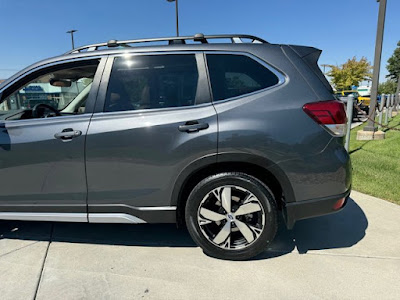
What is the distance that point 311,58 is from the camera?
2832 mm

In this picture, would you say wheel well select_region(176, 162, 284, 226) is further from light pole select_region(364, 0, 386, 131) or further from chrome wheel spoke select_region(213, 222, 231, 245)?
light pole select_region(364, 0, 386, 131)

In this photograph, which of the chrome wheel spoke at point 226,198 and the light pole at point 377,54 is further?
the light pole at point 377,54

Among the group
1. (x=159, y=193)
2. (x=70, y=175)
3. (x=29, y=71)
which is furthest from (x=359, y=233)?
(x=29, y=71)

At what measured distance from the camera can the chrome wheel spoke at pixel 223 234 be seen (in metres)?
2.73

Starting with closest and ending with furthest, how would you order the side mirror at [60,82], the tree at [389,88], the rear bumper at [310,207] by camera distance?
the rear bumper at [310,207], the side mirror at [60,82], the tree at [389,88]

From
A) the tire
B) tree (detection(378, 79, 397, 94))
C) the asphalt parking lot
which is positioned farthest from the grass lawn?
tree (detection(378, 79, 397, 94))

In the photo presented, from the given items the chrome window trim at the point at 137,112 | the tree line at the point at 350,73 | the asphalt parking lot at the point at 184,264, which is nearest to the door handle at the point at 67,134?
the chrome window trim at the point at 137,112

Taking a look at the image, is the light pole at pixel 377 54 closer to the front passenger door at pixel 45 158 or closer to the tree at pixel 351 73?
the front passenger door at pixel 45 158

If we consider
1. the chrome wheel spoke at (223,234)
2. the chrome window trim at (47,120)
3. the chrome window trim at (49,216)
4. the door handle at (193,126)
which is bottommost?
the chrome wheel spoke at (223,234)

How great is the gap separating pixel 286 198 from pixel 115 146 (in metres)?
1.54

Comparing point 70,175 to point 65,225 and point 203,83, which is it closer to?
point 65,225

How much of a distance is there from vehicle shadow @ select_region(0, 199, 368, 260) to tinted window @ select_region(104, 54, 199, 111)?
1410mm

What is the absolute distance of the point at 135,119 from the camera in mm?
2686

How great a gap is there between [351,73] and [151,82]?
47.3 m
